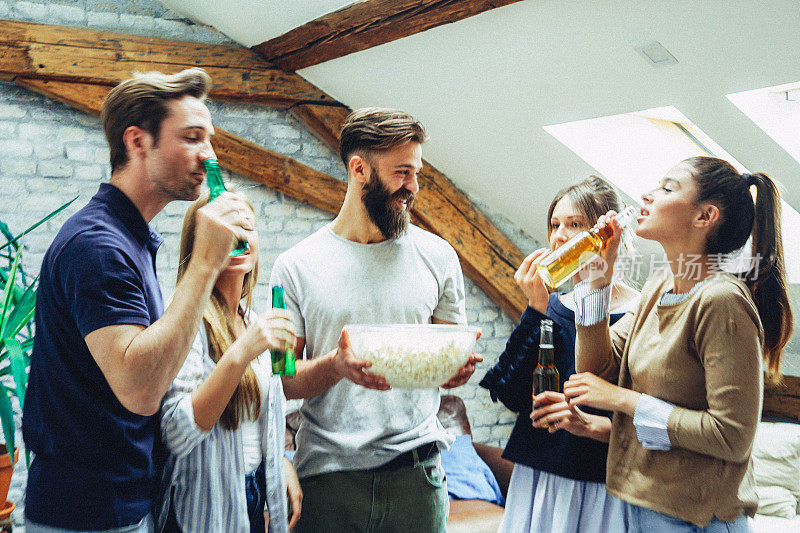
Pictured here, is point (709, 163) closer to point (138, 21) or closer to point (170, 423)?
point (170, 423)

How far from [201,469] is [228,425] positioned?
101mm

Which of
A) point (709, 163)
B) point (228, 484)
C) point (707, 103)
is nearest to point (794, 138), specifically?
point (707, 103)

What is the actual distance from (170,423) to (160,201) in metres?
0.43

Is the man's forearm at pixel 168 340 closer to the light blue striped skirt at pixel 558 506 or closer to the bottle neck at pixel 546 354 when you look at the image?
the bottle neck at pixel 546 354

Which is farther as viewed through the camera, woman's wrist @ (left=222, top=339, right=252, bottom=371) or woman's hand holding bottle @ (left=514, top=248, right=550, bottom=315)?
woman's hand holding bottle @ (left=514, top=248, right=550, bottom=315)

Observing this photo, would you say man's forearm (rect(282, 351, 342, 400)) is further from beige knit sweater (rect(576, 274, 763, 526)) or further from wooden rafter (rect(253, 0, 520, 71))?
wooden rafter (rect(253, 0, 520, 71))

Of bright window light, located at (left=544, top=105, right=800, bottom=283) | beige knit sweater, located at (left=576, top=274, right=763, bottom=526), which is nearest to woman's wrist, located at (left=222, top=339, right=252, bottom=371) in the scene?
beige knit sweater, located at (left=576, top=274, right=763, bottom=526)

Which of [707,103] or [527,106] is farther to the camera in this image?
[527,106]

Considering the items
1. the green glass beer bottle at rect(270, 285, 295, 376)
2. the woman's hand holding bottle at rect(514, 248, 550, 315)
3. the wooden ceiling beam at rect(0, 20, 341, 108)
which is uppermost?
the wooden ceiling beam at rect(0, 20, 341, 108)

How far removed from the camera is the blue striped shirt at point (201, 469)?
1.34 m

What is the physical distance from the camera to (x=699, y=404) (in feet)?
4.30

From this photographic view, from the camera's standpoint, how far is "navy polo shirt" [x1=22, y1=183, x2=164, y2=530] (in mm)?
1173

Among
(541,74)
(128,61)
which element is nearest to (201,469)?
(541,74)

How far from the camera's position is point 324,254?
1739mm
